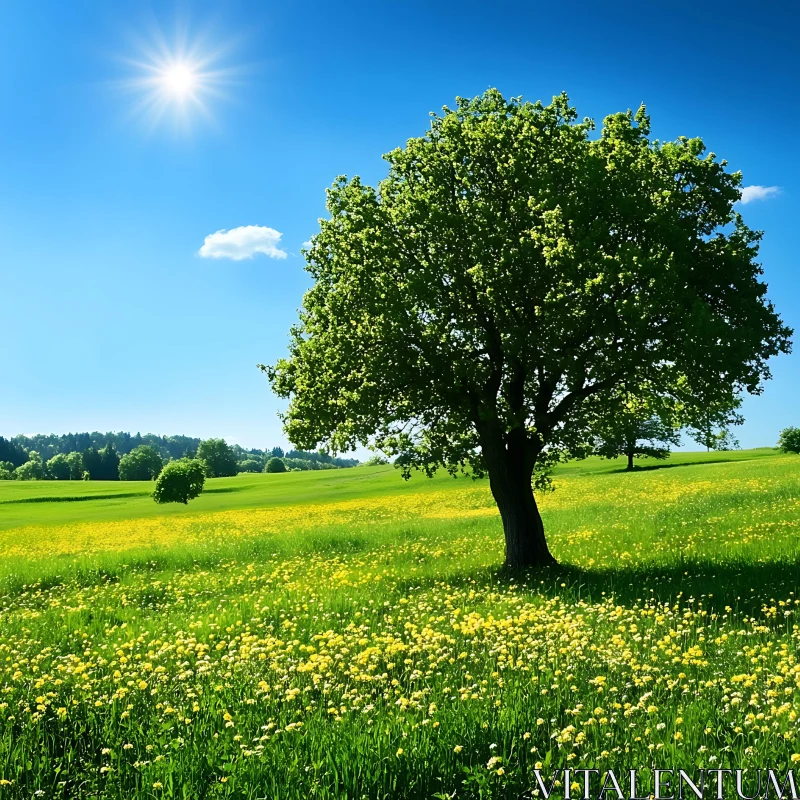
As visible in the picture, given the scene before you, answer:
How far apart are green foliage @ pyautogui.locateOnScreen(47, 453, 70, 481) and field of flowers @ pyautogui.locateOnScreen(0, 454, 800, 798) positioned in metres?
191

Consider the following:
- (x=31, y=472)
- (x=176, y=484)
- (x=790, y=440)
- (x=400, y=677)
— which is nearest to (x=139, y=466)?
(x=31, y=472)

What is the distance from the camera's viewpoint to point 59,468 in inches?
7608

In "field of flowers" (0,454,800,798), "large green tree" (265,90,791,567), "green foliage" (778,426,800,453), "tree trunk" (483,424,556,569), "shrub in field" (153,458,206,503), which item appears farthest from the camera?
"green foliage" (778,426,800,453)

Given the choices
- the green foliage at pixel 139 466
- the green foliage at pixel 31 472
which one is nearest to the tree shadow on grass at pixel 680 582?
the green foliage at pixel 139 466

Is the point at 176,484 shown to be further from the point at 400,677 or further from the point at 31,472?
the point at 31,472

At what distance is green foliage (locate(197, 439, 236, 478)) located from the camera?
17865 centimetres

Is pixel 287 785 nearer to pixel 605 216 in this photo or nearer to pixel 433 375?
pixel 433 375

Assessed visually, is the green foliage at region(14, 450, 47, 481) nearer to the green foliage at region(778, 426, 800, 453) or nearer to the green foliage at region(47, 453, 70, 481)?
the green foliage at region(47, 453, 70, 481)

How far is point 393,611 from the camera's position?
42.6 ft

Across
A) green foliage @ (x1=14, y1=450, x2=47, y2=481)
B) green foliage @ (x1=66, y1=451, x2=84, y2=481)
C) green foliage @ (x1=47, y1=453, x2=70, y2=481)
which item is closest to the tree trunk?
green foliage @ (x1=66, y1=451, x2=84, y2=481)

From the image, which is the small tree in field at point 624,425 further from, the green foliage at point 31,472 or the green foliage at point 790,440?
the green foliage at point 31,472

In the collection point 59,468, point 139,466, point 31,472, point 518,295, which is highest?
point 518,295

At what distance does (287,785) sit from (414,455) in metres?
15.6

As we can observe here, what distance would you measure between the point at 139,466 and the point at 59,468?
125ft
